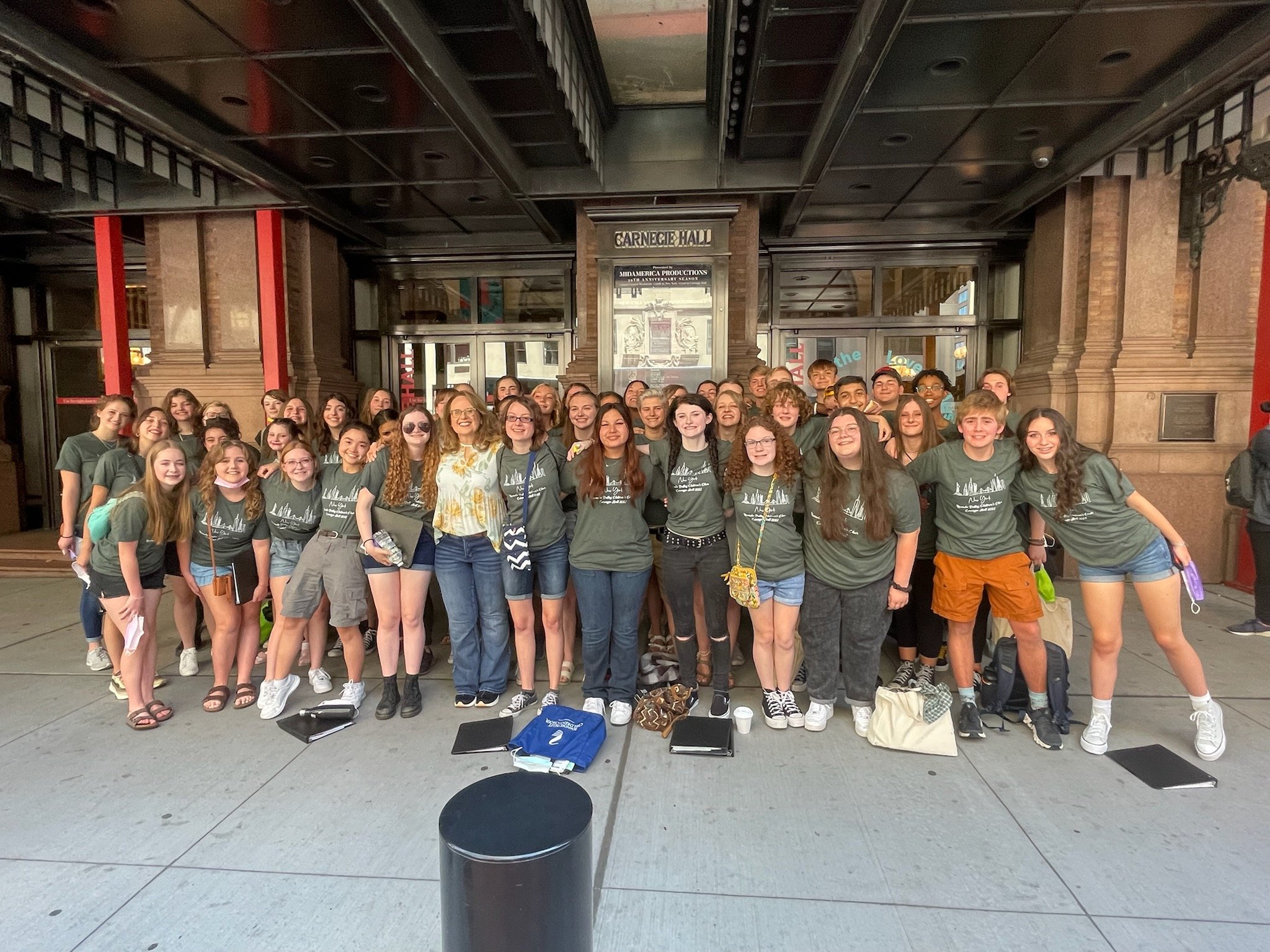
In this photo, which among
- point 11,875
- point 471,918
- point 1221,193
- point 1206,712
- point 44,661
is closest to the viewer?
point 471,918

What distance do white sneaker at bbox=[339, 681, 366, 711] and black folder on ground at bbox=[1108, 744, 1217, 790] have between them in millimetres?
4262

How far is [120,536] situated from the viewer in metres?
3.57

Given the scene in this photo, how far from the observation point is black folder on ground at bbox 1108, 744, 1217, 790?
3062 millimetres

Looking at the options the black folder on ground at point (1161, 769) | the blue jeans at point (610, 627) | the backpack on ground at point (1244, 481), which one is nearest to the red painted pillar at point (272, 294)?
the blue jeans at point (610, 627)

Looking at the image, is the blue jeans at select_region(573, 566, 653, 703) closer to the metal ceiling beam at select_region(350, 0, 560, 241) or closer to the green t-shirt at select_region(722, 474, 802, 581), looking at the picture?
the green t-shirt at select_region(722, 474, 802, 581)

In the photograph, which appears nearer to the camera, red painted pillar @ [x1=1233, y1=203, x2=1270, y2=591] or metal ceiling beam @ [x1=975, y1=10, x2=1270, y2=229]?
metal ceiling beam @ [x1=975, y1=10, x2=1270, y2=229]

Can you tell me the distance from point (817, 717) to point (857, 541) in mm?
1047

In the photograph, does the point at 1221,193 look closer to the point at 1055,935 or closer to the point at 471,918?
the point at 1055,935

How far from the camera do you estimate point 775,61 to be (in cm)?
512

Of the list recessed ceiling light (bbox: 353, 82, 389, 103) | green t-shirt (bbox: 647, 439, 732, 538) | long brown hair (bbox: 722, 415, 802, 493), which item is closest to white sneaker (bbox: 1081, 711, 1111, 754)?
long brown hair (bbox: 722, 415, 802, 493)

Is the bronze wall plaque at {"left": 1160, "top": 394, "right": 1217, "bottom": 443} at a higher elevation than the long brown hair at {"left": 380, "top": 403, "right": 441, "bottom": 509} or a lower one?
higher

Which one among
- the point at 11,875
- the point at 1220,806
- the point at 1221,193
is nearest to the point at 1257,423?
the point at 1221,193

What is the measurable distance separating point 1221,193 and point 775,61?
16.0 ft

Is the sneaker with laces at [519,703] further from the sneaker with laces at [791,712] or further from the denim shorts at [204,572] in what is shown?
the denim shorts at [204,572]
